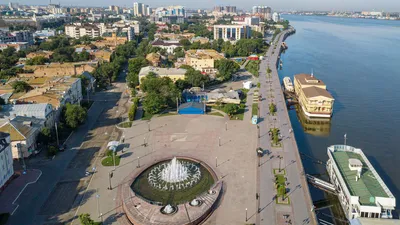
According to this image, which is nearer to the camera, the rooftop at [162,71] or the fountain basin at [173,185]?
the fountain basin at [173,185]

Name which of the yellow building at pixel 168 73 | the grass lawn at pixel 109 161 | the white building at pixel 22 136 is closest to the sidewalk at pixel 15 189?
the white building at pixel 22 136

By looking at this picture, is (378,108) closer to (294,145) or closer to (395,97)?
(395,97)

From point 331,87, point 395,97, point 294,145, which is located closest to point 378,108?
point 395,97

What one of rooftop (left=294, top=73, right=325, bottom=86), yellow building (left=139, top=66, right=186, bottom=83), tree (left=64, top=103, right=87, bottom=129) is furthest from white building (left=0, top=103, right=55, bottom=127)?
rooftop (left=294, top=73, right=325, bottom=86)

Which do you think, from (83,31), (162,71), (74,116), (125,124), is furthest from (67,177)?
(83,31)

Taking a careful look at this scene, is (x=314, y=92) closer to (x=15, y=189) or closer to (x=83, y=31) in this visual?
(x=15, y=189)

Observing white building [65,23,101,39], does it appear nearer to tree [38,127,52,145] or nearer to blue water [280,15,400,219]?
blue water [280,15,400,219]

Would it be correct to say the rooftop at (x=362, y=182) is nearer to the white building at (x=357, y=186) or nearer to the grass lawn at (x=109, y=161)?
the white building at (x=357, y=186)
